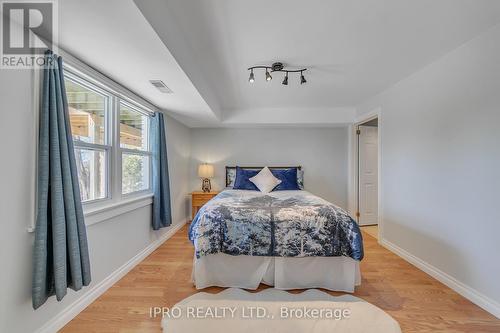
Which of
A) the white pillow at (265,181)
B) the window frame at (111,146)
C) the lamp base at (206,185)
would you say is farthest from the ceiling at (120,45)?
the lamp base at (206,185)

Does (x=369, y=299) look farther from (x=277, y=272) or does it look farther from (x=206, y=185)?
(x=206, y=185)

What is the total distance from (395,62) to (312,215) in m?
1.93

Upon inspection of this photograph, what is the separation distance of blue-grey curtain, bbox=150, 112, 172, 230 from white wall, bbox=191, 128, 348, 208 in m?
1.61

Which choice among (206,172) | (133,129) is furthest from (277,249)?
(206,172)

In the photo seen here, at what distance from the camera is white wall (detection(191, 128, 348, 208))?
4.62 meters

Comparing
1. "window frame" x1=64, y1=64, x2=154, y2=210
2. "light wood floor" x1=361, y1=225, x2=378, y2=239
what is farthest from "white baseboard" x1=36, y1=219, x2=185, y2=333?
"light wood floor" x1=361, y1=225, x2=378, y2=239

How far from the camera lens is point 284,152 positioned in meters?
4.65

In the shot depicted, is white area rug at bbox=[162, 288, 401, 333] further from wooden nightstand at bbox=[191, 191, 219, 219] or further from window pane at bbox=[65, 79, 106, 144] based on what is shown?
wooden nightstand at bbox=[191, 191, 219, 219]

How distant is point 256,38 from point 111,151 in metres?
1.88

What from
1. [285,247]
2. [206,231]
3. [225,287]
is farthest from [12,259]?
[285,247]

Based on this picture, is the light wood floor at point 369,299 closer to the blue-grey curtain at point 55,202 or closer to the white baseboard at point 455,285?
the white baseboard at point 455,285

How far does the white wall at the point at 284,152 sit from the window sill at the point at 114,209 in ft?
6.54

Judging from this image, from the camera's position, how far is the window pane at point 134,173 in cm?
260

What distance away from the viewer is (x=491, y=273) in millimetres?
1759
